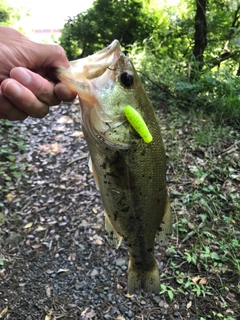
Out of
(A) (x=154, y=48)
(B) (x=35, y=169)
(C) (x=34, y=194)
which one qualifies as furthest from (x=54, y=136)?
(A) (x=154, y=48)

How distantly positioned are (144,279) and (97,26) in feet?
18.6

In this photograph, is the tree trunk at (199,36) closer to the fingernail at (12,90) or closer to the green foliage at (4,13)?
the green foliage at (4,13)

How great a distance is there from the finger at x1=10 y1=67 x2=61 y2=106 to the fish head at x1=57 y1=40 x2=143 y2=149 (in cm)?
9

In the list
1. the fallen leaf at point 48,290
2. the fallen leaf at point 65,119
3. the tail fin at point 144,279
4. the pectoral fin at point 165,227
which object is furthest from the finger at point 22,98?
the fallen leaf at point 65,119

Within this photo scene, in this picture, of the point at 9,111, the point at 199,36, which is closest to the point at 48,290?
the point at 9,111

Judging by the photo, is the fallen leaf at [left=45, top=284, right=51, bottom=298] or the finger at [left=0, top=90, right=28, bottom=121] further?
the fallen leaf at [left=45, top=284, right=51, bottom=298]

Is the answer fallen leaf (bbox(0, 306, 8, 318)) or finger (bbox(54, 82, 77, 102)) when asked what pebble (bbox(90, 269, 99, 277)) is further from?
finger (bbox(54, 82, 77, 102))

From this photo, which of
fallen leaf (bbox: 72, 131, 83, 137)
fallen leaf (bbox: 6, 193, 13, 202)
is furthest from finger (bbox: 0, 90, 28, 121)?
fallen leaf (bbox: 72, 131, 83, 137)

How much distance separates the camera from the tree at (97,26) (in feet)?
22.0

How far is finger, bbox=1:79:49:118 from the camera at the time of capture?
4.94 feet

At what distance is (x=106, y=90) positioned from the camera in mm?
1499

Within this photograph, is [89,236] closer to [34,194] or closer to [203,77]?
[34,194]

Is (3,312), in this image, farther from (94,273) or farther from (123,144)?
(123,144)

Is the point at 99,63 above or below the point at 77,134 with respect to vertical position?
above
